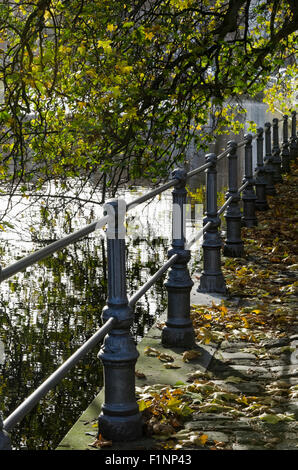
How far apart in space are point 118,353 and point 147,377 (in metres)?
1.16

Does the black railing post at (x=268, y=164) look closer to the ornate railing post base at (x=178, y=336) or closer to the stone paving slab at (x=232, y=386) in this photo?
the stone paving slab at (x=232, y=386)

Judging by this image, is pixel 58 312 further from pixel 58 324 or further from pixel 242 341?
pixel 242 341

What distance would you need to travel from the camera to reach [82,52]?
900 cm

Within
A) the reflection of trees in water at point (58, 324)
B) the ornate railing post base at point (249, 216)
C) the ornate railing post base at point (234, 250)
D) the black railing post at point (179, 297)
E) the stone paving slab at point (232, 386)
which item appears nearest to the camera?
the stone paving slab at point (232, 386)

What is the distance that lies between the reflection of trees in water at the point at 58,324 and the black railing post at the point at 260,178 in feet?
6.28

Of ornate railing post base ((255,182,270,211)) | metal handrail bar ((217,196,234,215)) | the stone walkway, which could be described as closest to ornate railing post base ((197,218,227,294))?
metal handrail bar ((217,196,234,215))

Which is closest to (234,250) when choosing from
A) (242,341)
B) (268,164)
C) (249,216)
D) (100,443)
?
(249,216)

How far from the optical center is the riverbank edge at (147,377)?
4191 millimetres

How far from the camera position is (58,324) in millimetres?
9617

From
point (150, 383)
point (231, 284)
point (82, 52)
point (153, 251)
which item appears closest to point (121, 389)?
point (150, 383)

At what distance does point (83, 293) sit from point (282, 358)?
5.92 m

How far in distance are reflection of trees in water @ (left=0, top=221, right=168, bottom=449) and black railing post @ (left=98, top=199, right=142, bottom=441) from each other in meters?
2.02

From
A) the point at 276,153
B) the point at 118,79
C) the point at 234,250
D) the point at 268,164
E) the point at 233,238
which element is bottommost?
the point at 234,250

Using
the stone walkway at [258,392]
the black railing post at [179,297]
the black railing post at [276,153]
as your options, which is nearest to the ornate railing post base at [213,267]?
the stone walkway at [258,392]
